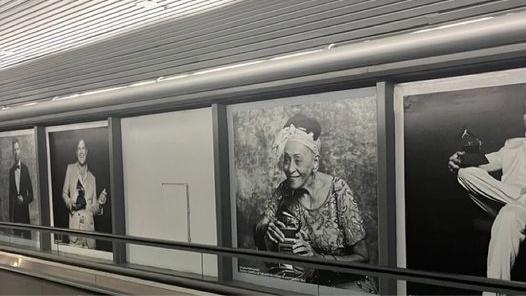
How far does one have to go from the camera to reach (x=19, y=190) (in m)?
10.2

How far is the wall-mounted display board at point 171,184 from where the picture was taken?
667 centimetres

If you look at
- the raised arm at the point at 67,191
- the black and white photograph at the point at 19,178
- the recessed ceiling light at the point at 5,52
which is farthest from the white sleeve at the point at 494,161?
the black and white photograph at the point at 19,178

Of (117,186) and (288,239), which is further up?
(117,186)

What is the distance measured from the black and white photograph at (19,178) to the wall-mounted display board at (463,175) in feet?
25.4

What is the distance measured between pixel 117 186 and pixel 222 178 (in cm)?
245

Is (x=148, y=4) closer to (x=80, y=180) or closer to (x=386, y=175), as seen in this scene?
(x=386, y=175)

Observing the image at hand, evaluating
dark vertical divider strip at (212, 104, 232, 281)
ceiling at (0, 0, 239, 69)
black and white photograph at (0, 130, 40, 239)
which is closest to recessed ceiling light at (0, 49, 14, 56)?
ceiling at (0, 0, 239, 69)

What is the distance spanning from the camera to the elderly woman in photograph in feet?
17.4

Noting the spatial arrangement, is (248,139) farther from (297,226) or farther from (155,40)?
(155,40)

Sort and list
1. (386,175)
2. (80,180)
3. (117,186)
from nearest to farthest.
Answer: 1. (386,175)
2. (117,186)
3. (80,180)

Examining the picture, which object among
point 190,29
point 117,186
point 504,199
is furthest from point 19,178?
point 504,199

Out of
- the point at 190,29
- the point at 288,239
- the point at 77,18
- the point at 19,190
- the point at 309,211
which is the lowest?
the point at 288,239

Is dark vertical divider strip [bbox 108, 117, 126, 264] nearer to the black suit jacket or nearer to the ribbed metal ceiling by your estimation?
the ribbed metal ceiling

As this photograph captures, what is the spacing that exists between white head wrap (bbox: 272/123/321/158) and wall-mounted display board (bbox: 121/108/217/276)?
1.11 meters
